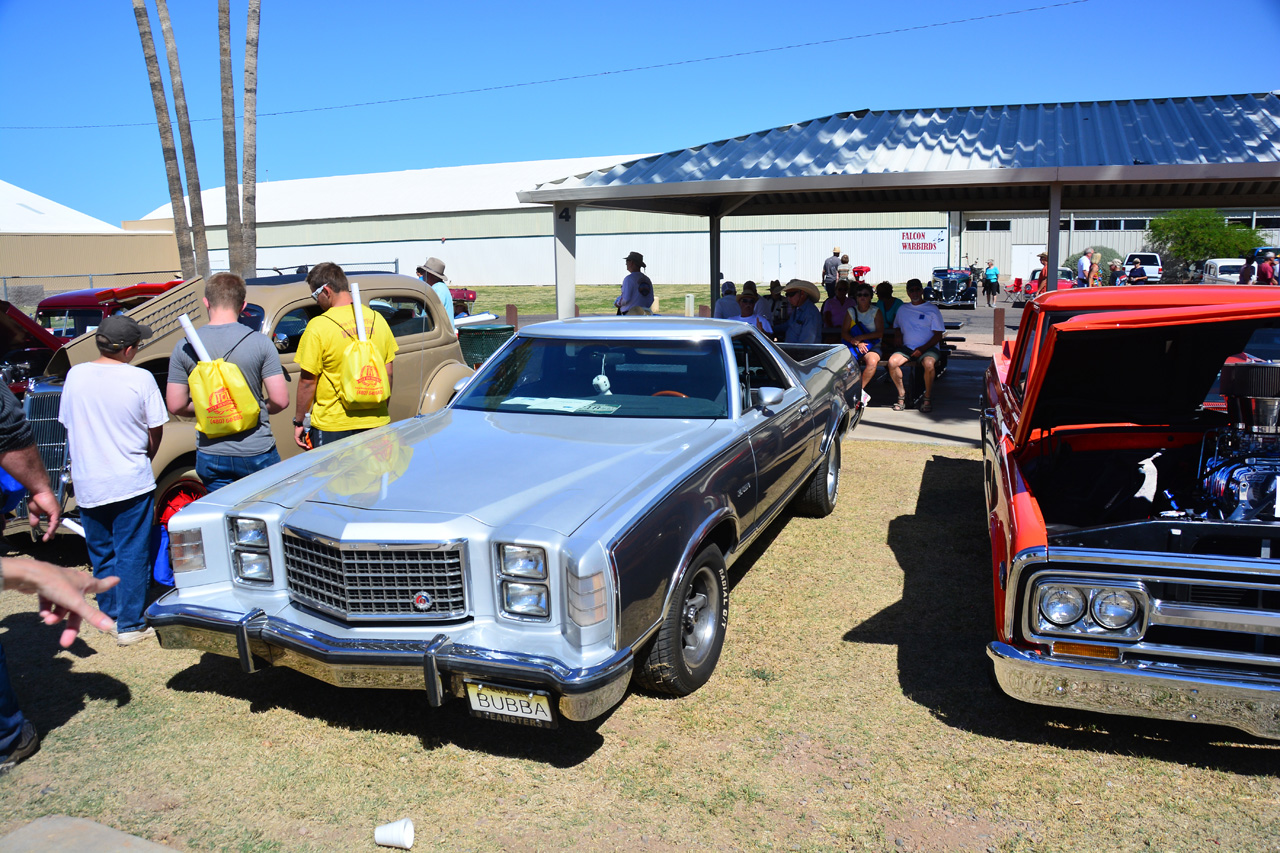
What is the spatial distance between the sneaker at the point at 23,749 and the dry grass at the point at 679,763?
5cm

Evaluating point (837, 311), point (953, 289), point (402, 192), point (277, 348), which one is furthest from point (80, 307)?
point (402, 192)

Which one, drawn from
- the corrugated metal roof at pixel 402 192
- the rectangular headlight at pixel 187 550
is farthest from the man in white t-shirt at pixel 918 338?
the corrugated metal roof at pixel 402 192

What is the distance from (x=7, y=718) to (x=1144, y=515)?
507 centimetres

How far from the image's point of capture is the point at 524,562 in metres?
3.29

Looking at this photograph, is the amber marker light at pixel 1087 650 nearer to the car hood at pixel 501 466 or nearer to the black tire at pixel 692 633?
the black tire at pixel 692 633

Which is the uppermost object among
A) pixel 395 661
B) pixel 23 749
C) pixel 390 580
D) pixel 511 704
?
pixel 390 580

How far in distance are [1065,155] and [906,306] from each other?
244 cm

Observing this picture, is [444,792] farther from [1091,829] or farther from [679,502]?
[1091,829]

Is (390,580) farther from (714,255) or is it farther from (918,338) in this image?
(714,255)

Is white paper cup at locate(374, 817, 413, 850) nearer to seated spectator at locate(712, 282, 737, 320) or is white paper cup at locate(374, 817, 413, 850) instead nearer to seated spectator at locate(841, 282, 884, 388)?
seated spectator at locate(841, 282, 884, 388)

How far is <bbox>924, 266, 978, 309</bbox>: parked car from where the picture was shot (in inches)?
1341

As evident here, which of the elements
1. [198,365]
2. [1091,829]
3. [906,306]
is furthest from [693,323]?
[906,306]

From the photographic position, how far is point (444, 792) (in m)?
3.43

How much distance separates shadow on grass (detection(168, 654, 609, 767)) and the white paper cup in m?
0.62
